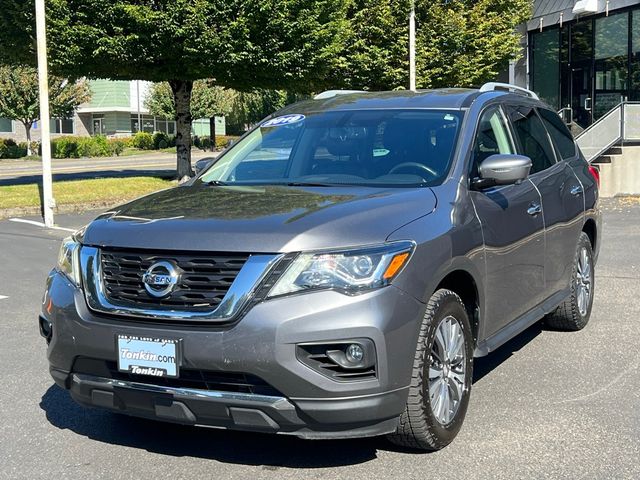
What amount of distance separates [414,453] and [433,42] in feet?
82.0

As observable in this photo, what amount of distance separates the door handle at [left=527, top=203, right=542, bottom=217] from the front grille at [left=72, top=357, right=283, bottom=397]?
2.40 metres

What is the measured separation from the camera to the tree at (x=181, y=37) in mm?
17891

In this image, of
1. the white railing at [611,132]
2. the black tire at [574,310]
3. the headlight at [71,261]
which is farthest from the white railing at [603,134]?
the headlight at [71,261]

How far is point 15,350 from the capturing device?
598 cm

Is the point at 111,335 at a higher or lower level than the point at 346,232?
lower

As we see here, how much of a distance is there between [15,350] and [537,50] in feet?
89.2

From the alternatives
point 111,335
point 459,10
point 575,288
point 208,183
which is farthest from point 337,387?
point 459,10

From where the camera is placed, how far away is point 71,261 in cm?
392

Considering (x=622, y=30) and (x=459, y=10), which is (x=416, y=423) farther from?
(x=459, y=10)

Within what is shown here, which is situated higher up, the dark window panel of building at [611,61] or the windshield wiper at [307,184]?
the dark window panel of building at [611,61]

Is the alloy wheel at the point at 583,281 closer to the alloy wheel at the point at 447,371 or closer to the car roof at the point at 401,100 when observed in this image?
the car roof at the point at 401,100

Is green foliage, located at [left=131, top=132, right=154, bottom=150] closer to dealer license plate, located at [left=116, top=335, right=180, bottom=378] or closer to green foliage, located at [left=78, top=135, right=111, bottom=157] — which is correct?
green foliage, located at [left=78, top=135, right=111, bottom=157]

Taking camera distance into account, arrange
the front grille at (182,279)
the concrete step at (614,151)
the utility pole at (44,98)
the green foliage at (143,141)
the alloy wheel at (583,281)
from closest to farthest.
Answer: the front grille at (182,279) < the alloy wheel at (583,281) < the utility pole at (44,98) < the concrete step at (614,151) < the green foliage at (143,141)

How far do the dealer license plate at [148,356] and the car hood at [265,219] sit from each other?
1.39ft
